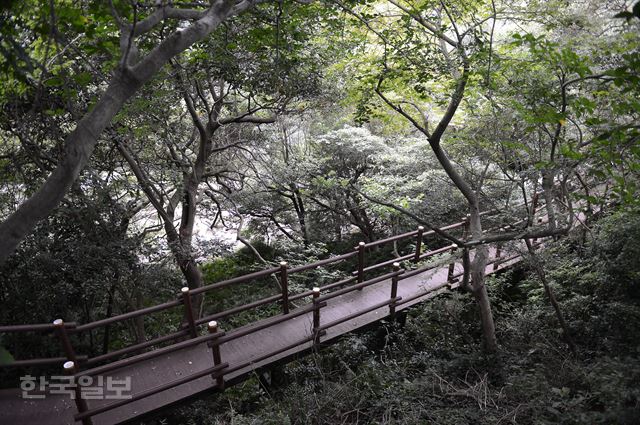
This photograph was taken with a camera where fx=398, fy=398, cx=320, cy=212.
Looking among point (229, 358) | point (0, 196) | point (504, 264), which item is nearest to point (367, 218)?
point (504, 264)

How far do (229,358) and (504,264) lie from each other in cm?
566

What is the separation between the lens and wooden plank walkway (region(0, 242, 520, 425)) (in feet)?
14.2

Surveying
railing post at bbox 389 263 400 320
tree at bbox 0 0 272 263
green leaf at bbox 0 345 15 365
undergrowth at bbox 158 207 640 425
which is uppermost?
tree at bbox 0 0 272 263

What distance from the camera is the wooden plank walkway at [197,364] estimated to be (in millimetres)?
4320

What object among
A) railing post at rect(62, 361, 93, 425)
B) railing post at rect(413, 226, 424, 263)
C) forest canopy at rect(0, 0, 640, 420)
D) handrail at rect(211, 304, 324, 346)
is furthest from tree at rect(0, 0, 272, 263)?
railing post at rect(413, 226, 424, 263)

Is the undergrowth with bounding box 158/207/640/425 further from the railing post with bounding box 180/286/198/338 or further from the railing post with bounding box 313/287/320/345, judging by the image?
the railing post with bounding box 180/286/198/338

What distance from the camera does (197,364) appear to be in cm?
513

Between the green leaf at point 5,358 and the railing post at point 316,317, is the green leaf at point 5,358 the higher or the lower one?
the higher one

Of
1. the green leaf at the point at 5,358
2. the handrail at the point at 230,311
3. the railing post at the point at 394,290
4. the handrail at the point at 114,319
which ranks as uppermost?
the green leaf at the point at 5,358

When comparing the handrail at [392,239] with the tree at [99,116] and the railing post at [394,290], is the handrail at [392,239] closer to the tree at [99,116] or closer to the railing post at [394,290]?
the railing post at [394,290]

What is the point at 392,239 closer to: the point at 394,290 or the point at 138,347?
the point at 394,290

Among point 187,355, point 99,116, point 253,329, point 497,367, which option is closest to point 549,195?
point 497,367

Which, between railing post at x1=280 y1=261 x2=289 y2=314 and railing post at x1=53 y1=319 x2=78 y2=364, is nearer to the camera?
railing post at x1=53 y1=319 x2=78 y2=364

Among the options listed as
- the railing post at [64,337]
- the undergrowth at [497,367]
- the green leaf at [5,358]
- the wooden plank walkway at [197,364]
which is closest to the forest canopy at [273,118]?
the undergrowth at [497,367]
